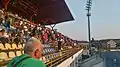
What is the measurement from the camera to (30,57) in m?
2.46

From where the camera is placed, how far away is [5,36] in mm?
5934

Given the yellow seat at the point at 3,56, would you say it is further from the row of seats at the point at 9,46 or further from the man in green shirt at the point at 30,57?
the man in green shirt at the point at 30,57

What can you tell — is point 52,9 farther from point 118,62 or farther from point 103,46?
point 103,46

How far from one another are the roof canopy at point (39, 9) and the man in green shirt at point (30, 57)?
25.6 ft

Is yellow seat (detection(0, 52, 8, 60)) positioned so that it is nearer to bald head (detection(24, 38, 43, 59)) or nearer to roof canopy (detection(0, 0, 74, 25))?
bald head (detection(24, 38, 43, 59))

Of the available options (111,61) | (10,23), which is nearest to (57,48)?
(10,23)

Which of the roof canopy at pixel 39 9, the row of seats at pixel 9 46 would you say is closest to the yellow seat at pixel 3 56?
the row of seats at pixel 9 46

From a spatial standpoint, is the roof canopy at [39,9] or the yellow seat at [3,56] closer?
the yellow seat at [3,56]

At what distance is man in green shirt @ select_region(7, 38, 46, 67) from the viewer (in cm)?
238

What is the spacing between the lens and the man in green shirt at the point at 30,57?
2.38 meters

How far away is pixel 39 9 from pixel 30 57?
49.9ft

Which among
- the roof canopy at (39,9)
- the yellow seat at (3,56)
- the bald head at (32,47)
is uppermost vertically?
the roof canopy at (39,9)

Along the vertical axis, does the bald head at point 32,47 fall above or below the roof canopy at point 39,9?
below

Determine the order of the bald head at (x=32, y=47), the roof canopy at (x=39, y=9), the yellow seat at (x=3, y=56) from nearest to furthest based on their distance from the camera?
1. the bald head at (x=32, y=47)
2. the yellow seat at (x=3, y=56)
3. the roof canopy at (x=39, y=9)
